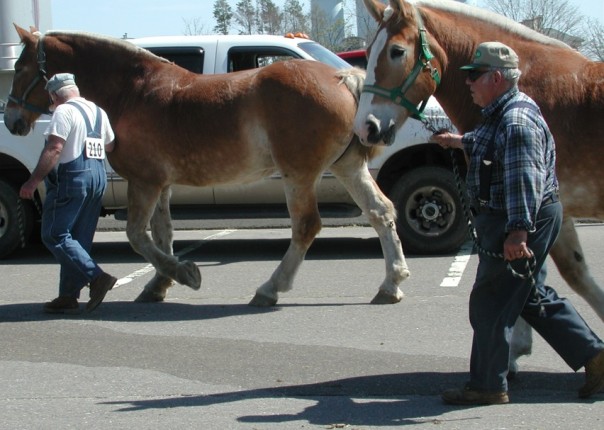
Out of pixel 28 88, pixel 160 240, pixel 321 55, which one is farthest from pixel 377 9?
pixel 321 55

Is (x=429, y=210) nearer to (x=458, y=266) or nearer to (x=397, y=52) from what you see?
(x=458, y=266)

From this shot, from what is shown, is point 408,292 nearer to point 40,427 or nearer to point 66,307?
point 66,307

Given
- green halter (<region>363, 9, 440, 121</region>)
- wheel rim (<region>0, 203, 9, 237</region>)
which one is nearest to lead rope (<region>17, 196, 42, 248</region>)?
wheel rim (<region>0, 203, 9, 237</region>)

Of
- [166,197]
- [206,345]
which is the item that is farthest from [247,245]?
[206,345]

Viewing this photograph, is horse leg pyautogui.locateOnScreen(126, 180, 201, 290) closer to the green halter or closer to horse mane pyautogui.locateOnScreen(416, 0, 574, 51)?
the green halter

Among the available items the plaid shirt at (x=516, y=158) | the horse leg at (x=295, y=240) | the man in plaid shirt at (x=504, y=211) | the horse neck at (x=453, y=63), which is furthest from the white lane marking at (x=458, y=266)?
the plaid shirt at (x=516, y=158)

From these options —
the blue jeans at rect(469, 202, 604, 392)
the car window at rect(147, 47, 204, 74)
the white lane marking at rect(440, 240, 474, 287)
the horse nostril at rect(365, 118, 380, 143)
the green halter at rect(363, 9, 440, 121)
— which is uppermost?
the green halter at rect(363, 9, 440, 121)

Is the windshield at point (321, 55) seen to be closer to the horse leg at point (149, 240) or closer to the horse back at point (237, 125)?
the horse back at point (237, 125)

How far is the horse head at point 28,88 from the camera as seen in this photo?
888 centimetres

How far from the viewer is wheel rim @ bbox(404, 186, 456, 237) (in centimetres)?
1071

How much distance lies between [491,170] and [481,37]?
107 centimetres

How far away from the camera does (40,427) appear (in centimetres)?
550

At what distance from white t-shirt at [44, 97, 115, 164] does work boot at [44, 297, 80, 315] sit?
3.57ft

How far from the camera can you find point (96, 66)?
8.84 m
